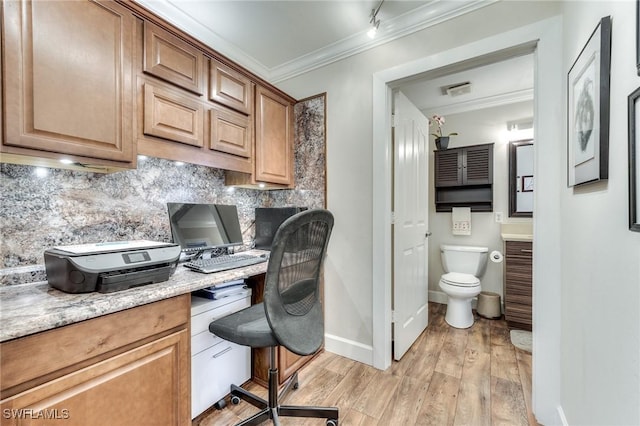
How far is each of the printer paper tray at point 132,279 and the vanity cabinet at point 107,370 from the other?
0.41 feet

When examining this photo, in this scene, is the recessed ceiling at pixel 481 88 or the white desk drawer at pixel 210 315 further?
the recessed ceiling at pixel 481 88

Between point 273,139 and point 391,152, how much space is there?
37.8 inches

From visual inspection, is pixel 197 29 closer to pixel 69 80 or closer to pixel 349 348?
pixel 69 80

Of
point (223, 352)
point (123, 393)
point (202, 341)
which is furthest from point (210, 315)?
point (123, 393)

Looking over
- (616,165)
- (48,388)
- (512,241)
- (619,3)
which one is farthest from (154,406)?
(512,241)

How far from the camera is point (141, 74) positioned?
54.2 inches

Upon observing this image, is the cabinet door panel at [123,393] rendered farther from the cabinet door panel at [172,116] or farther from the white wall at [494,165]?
the white wall at [494,165]

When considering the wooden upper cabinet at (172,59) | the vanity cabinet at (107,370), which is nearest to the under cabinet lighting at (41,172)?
the wooden upper cabinet at (172,59)

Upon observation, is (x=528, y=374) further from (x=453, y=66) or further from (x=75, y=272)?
(x=75, y=272)

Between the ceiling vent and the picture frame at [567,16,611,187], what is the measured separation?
1.58 meters

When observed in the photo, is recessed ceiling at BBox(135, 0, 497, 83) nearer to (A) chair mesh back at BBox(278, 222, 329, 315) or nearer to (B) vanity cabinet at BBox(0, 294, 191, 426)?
(A) chair mesh back at BBox(278, 222, 329, 315)

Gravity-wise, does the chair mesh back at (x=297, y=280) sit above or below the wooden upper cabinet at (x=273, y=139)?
below

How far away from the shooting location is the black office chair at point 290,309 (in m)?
1.15

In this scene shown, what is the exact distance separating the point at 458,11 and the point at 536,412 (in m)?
2.45
